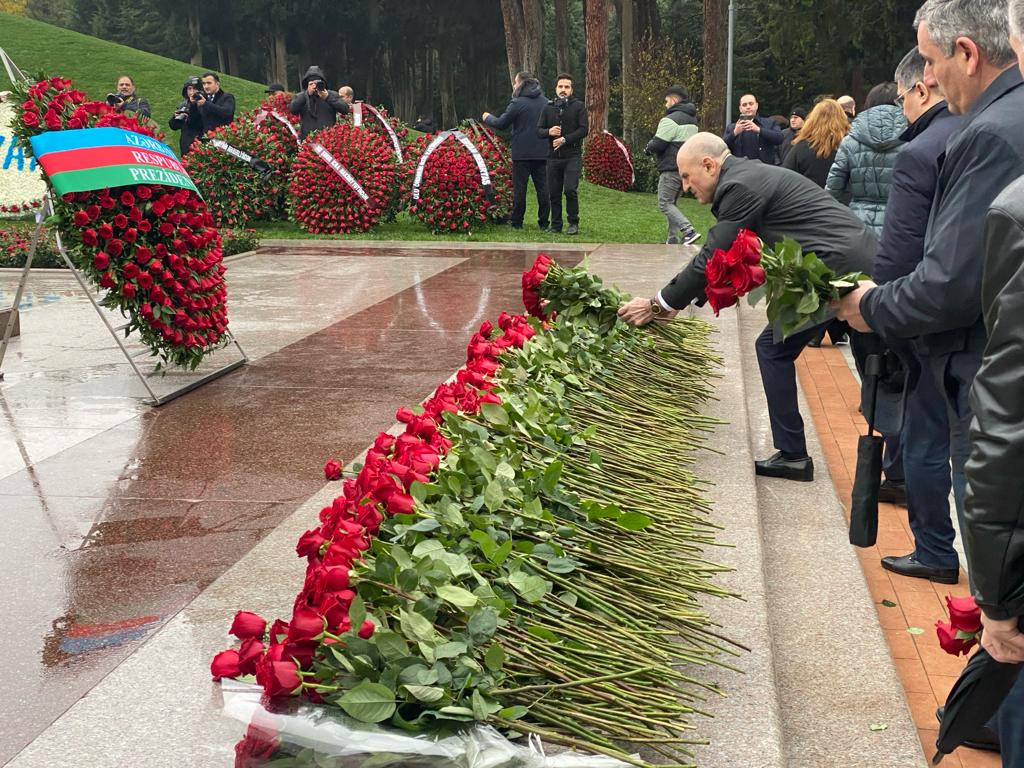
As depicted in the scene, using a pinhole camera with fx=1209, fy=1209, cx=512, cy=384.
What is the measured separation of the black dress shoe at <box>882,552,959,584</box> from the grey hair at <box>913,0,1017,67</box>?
85.2 inches

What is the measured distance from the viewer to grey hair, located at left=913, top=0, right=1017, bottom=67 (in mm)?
2961

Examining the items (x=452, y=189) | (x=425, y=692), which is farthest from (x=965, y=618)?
(x=452, y=189)

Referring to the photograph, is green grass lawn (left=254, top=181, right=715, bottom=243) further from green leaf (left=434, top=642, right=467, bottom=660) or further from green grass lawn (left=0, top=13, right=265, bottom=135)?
green grass lawn (left=0, top=13, right=265, bottom=135)

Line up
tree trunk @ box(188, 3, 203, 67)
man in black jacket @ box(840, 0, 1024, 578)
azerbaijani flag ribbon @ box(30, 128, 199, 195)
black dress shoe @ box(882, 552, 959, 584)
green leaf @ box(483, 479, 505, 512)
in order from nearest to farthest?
man in black jacket @ box(840, 0, 1024, 578)
green leaf @ box(483, 479, 505, 512)
black dress shoe @ box(882, 552, 959, 584)
azerbaijani flag ribbon @ box(30, 128, 199, 195)
tree trunk @ box(188, 3, 203, 67)

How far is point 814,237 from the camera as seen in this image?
5.11 m

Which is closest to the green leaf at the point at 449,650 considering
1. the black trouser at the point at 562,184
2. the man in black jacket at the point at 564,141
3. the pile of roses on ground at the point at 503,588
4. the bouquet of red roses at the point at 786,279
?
the pile of roses on ground at the point at 503,588

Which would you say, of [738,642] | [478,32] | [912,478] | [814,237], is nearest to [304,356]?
[814,237]

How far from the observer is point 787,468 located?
18.2ft

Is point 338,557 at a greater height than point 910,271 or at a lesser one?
lesser

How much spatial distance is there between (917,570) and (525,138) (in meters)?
11.9

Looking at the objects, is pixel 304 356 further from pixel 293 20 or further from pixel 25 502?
pixel 293 20

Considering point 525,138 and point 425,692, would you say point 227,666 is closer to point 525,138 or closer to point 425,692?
point 425,692

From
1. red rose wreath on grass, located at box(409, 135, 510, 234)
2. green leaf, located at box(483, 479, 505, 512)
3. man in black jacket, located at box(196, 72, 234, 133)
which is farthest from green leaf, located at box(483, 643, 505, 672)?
man in black jacket, located at box(196, 72, 234, 133)

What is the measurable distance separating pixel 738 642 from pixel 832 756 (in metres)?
0.39
